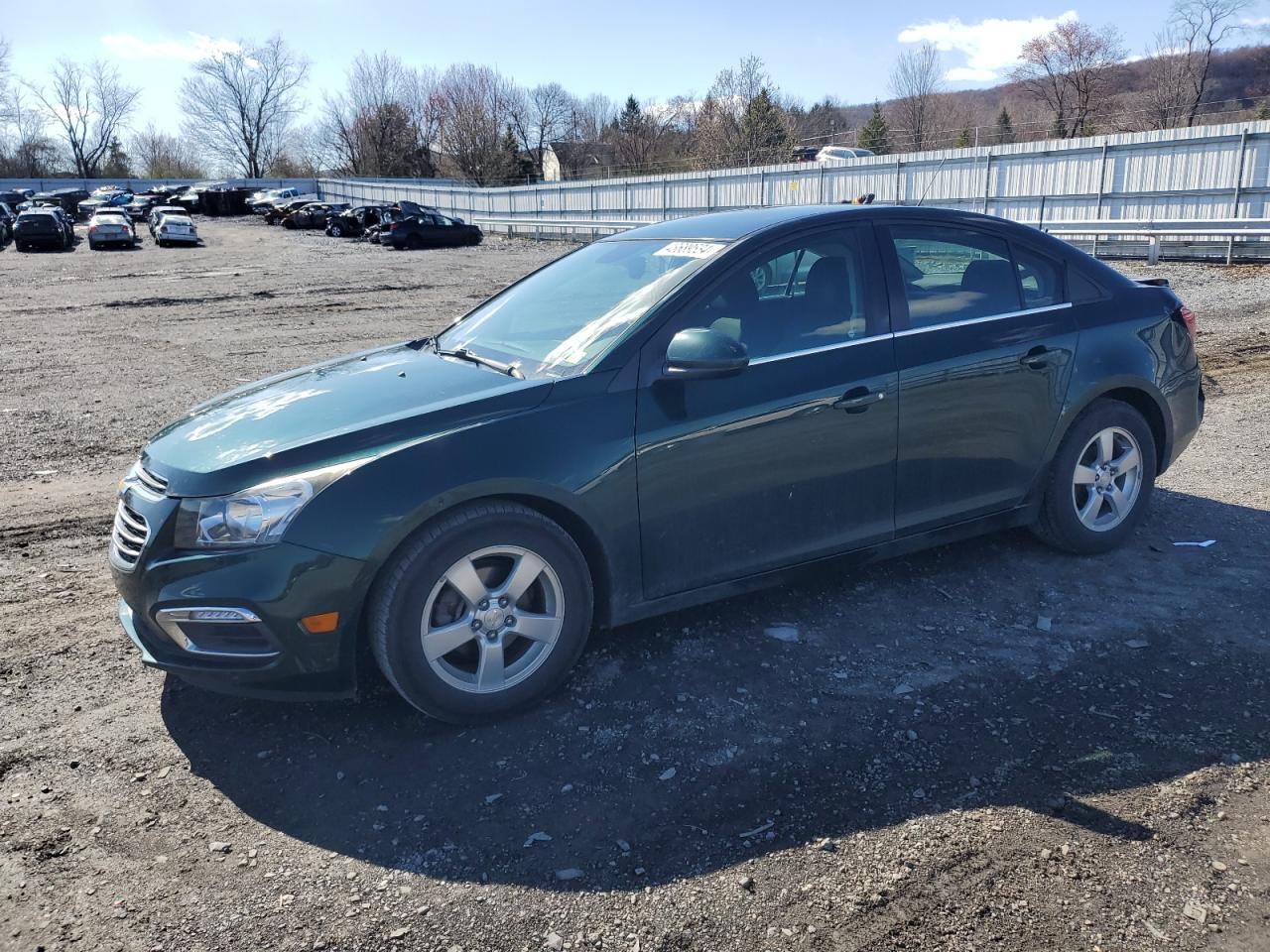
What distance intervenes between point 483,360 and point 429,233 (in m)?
35.8

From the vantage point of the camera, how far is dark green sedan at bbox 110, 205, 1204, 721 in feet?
10.9

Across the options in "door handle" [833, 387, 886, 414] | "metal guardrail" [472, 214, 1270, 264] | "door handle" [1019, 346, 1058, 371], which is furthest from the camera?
"metal guardrail" [472, 214, 1270, 264]

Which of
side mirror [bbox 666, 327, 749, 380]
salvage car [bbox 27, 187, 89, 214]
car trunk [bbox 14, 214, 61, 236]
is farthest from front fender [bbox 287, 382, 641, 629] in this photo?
salvage car [bbox 27, 187, 89, 214]

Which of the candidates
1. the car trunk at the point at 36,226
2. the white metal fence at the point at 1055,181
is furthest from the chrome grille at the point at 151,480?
the car trunk at the point at 36,226

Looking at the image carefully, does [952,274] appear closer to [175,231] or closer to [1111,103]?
[175,231]

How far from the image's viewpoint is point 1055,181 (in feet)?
84.2

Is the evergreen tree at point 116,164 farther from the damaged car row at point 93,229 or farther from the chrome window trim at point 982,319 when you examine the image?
the chrome window trim at point 982,319

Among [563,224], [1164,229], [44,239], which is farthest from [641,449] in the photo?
[44,239]

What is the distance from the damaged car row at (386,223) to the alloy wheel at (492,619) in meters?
36.1

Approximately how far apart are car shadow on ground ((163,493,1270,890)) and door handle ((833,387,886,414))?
709 mm

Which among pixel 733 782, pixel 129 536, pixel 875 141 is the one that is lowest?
pixel 733 782

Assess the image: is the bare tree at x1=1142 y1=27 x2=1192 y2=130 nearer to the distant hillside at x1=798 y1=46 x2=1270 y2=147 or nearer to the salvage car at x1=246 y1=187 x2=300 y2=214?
the distant hillside at x1=798 y1=46 x2=1270 y2=147

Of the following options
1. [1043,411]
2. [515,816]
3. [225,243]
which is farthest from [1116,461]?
[225,243]

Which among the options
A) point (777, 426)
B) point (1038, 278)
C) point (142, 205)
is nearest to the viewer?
point (777, 426)
